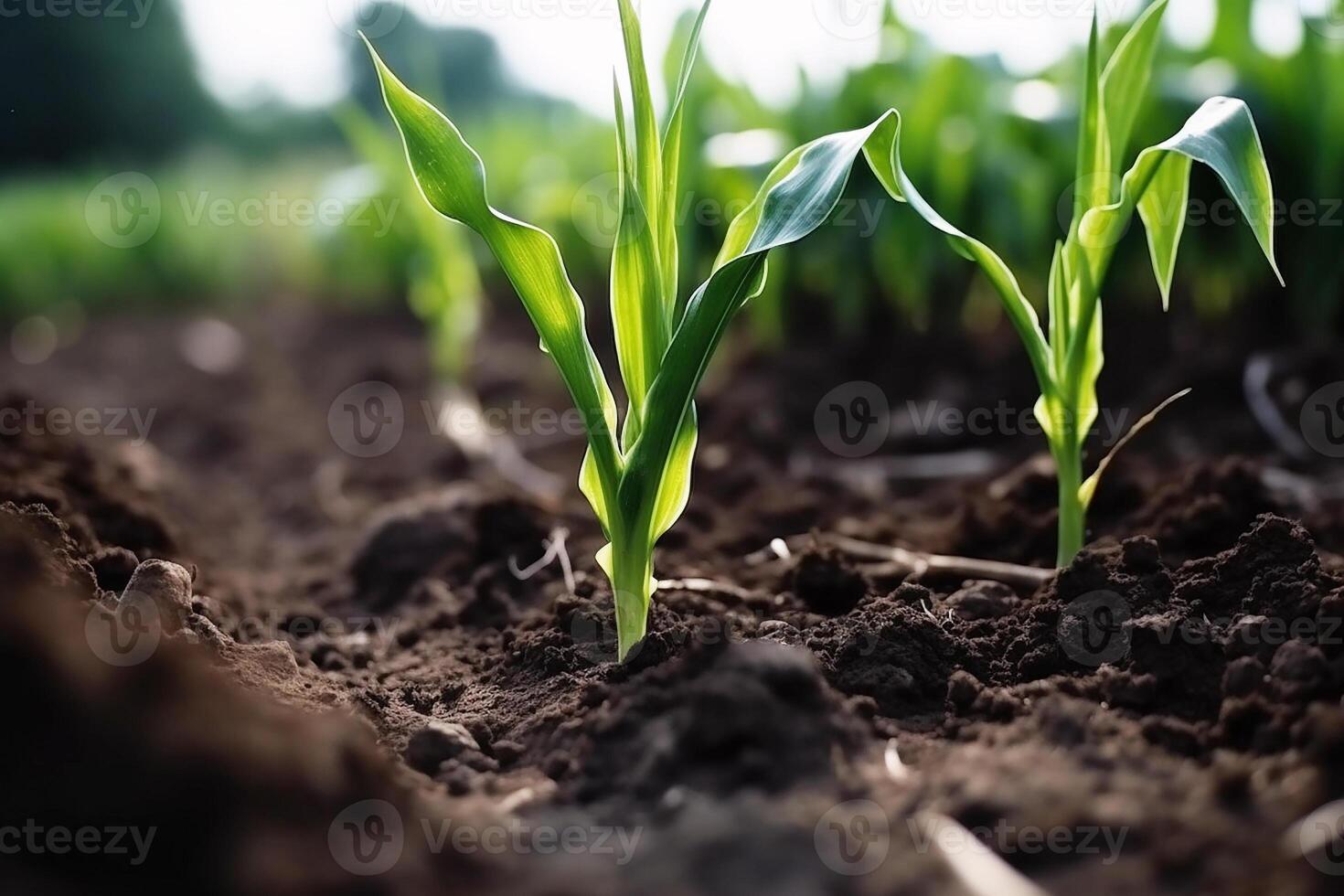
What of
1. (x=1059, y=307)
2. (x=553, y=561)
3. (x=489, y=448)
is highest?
A: (x=1059, y=307)

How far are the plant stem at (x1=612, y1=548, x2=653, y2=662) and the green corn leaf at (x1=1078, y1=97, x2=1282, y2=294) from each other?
2.29 feet

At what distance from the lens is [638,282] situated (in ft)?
3.77

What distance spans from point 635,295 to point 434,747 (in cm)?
55

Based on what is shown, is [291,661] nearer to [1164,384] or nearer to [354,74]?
[1164,384]

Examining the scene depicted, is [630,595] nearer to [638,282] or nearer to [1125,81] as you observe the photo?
[638,282]

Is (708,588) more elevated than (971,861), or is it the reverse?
(971,861)

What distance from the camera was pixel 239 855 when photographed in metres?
Answer: 0.65

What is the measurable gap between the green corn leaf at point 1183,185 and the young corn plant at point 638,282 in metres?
0.32

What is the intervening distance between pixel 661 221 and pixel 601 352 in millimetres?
2732

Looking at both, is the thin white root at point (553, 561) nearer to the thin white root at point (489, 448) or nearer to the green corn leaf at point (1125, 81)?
the thin white root at point (489, 448)

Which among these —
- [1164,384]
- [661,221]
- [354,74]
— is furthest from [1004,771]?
[354,74]

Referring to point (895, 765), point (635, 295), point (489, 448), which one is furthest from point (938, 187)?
point (895, 765)

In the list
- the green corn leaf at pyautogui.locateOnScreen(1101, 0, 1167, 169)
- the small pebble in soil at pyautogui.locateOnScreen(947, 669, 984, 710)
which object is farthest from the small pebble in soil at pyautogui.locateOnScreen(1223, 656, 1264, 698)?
the green corn leaf at pyautogui.locateOnScreen(1101, 0, 1167, 169)

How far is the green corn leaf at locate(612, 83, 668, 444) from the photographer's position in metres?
1.12
